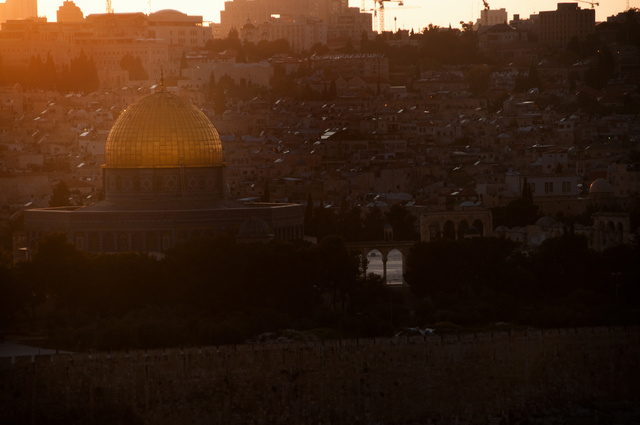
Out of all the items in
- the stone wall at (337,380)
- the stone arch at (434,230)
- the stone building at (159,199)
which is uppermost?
the stone building at (159,199)

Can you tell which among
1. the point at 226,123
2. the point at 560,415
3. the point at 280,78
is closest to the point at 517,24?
the point at 280,78

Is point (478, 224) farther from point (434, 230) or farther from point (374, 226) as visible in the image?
point (374, 226)

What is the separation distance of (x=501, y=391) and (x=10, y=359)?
9478 millimetres

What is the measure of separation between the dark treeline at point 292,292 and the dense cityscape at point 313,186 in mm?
73

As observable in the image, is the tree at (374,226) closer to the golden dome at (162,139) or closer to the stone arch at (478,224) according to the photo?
the stone arch at (478,224)

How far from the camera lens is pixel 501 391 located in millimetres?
43344

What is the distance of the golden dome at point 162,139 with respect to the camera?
56406 millimetres

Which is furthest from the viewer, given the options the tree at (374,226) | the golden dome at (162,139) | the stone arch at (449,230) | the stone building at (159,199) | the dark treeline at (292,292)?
the stone arch at (449,230)

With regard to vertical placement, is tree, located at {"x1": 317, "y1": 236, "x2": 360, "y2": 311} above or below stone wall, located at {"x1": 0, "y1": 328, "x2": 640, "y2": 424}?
above

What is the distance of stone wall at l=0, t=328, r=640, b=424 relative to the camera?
133 feet

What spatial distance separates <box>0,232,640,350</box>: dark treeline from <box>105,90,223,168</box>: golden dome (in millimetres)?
5075

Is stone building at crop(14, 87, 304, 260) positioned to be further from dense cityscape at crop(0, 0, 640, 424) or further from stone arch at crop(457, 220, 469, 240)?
stone arch at crop(457, 220, 469, 240)

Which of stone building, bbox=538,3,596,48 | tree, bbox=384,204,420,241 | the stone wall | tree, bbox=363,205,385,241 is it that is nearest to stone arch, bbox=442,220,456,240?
tree, bbox=384,204,420,241

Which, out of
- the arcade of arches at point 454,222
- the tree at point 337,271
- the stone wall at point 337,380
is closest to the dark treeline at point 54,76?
the arcade of arches at point 454,222
